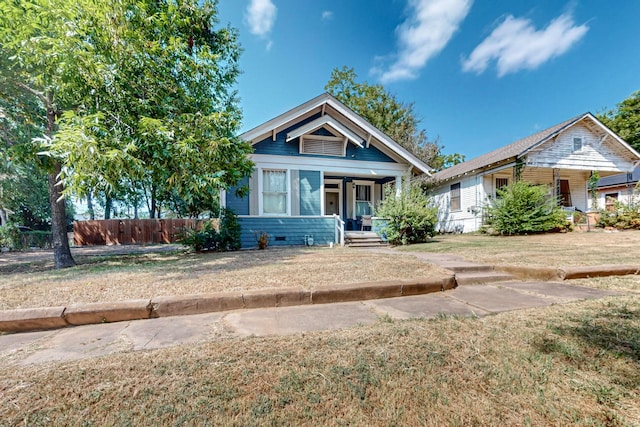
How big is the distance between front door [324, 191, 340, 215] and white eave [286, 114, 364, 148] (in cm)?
306

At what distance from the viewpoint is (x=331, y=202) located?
12906mm

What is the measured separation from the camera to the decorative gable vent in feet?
33.8

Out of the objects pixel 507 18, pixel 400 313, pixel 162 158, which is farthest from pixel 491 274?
pixel 507 18

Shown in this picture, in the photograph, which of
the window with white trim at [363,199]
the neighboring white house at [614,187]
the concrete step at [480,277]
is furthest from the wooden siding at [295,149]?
the neighboring white house at [614,187]

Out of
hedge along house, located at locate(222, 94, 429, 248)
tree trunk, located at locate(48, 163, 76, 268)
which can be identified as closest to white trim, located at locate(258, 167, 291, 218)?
hedge along house, located at locate(222, 94, 429, 248)

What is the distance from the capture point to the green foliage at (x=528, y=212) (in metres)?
10.4

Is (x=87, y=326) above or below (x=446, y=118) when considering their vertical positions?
below

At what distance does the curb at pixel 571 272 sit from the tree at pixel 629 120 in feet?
102

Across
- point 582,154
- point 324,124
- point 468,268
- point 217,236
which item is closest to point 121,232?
point 217,236

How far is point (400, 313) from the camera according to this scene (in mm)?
2916

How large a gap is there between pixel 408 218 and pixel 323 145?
4.40m

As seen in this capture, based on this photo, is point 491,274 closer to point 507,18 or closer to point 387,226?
point 387,226

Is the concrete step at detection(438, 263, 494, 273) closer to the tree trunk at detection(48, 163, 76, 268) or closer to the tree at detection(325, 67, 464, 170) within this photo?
the tree trunk at detection(48, 163, 76, 268)

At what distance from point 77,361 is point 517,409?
2.95 metres
